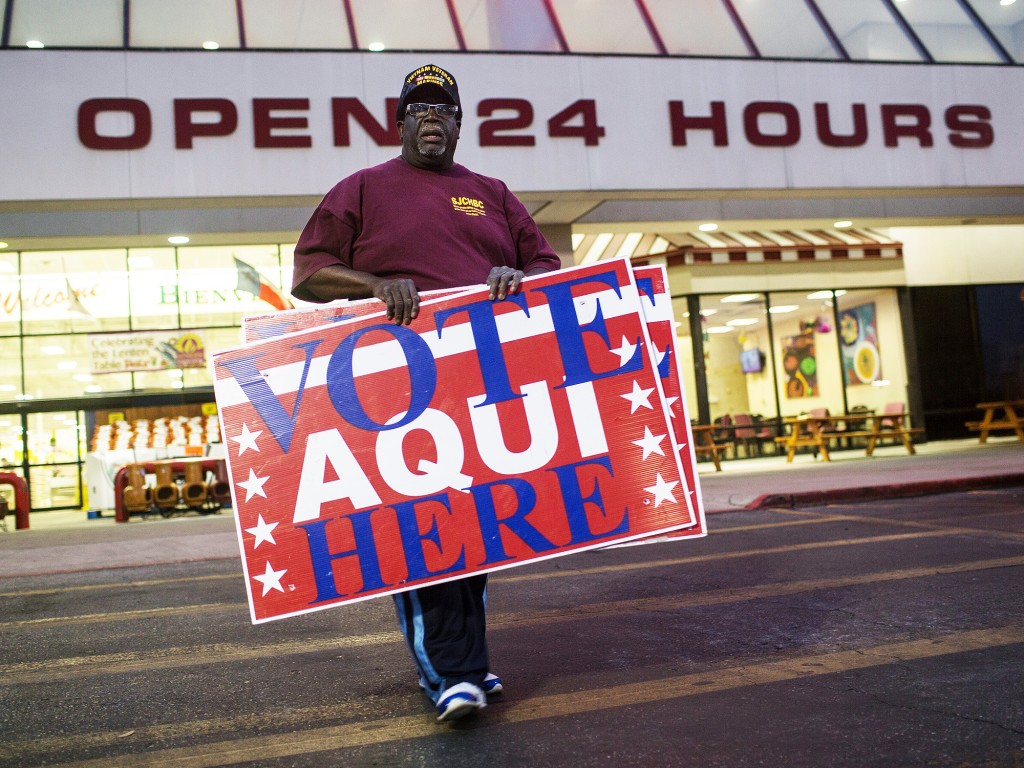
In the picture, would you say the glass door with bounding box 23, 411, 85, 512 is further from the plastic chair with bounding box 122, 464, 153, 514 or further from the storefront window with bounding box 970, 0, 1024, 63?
the storefront window with bounding box 970, 0, 1024, 63

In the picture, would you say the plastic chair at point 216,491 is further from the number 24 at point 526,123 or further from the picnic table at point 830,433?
the picnic table at point 830,433

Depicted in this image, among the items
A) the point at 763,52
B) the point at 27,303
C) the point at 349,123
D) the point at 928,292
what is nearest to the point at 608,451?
the point at 349,123

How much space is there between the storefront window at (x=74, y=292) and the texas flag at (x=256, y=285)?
2.57 m

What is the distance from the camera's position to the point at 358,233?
3594mm

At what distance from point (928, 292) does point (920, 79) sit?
8264 mm

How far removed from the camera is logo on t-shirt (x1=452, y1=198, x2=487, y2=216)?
358cm

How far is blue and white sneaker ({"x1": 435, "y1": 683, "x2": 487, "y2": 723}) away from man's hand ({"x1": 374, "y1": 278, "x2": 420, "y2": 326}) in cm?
122

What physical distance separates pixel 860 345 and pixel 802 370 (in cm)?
140

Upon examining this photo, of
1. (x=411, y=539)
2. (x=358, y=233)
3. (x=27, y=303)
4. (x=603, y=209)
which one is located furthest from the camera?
(x=27, y=303)

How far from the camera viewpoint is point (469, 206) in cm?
362

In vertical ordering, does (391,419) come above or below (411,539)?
above

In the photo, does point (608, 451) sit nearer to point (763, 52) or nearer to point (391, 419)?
point (391, 419)

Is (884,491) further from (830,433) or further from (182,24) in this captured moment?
(182,24)

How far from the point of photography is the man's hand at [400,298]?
3.36 m
